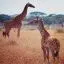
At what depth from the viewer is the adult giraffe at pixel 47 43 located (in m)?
2.44

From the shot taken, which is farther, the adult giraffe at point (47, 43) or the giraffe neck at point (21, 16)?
the giraffe neck at point (21, 16)

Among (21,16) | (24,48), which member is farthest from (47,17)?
(24,48)

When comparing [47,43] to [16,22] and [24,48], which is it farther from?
[16,22]

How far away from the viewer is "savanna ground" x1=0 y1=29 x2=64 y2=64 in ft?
8.46

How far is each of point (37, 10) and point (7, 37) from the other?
20.9 inches

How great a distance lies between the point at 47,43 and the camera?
252 centimetres

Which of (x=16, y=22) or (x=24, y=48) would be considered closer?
(x=24, y=48)

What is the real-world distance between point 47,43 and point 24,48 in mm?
315

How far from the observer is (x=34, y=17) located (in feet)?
8.61

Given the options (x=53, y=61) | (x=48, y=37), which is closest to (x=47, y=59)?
(x=53, y=61)

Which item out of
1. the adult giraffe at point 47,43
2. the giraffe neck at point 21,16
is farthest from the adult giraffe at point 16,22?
the adult giraffe at point 47,43

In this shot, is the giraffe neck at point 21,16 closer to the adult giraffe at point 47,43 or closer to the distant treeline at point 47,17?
the distant treeline at point 47,17

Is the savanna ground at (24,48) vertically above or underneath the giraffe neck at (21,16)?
underneath

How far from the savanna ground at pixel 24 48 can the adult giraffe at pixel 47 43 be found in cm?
6
